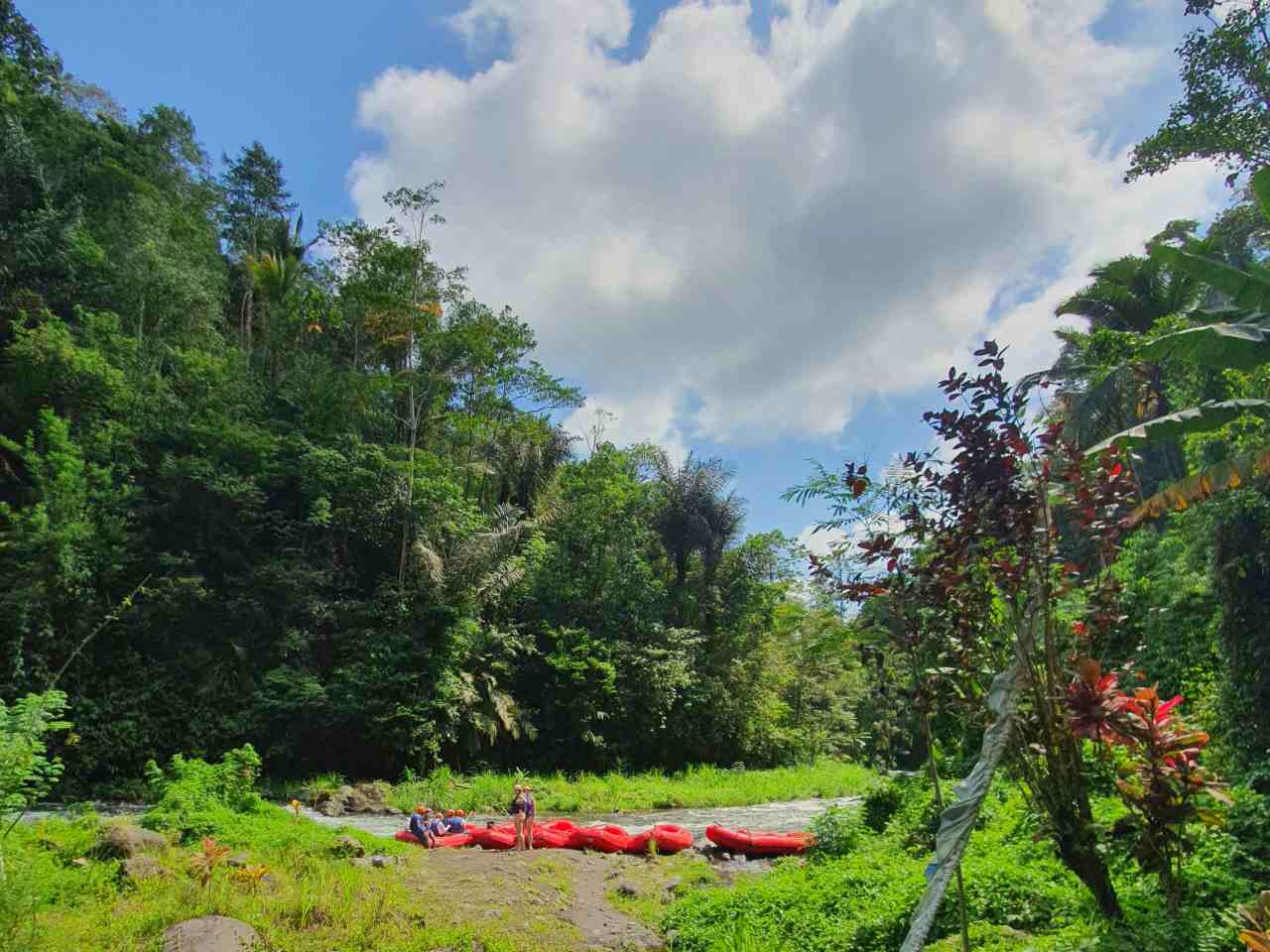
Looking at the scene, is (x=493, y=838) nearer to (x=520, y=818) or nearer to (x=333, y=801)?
(x=520, y=818)

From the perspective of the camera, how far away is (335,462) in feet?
67.3

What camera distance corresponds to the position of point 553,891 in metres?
8.41

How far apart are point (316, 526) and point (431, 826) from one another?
1116 centimetres

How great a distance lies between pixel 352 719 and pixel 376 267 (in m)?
13.7

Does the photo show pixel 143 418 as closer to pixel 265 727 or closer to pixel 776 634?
pixel 265 727

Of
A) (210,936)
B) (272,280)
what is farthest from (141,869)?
(272,280)

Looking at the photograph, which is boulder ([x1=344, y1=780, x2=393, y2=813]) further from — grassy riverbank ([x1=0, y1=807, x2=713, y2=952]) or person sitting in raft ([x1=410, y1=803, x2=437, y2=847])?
grassy riverbank ([x1=0, y1=807, x2=713, y2=952])

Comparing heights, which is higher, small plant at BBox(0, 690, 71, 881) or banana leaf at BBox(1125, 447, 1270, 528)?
banana leaf at BBox(1125, 447, 1270, 528)

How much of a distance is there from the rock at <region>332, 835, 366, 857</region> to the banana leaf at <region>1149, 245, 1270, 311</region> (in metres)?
11.5

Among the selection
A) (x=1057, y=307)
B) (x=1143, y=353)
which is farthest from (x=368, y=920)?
(x=1057, y=307)

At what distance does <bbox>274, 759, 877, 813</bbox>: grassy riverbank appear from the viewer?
1702 cm

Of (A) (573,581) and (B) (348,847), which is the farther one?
(A) (573,581)

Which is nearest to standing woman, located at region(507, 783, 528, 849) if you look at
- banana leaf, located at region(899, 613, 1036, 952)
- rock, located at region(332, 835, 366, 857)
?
rock, located at region(332, 835, 366, 857)

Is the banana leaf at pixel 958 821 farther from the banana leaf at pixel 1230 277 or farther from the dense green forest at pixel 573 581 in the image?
the banana leaf at pixel 1230 277
